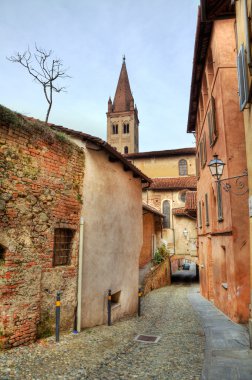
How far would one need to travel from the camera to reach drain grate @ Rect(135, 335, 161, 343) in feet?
24.7

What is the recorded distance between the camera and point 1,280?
5.73 meters

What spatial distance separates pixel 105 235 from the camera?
9.27 m

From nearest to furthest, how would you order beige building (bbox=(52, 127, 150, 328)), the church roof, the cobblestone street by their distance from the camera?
the cobblestone street
beige building (bbox=(52, 127, 150, 328))
the church roof

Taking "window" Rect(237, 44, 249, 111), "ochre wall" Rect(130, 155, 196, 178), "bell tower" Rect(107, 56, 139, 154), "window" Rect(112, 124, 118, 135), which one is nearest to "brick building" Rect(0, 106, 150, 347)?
"window" Rect(237, 44, 249, 111)

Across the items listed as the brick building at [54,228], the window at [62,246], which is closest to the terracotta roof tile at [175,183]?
the brick building at [54,228]

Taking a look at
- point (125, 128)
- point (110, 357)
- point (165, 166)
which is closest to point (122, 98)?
point (125, 128)

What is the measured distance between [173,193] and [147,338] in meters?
24.3

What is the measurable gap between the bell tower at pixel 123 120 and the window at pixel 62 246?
54166mm

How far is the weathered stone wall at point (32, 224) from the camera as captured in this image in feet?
19.3

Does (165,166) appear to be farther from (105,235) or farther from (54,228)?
(54,228)

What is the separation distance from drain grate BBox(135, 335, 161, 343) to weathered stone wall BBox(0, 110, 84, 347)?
5.90 feet

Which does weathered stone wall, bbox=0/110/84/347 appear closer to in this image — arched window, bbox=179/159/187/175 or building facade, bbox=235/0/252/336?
building facade, bbox=235/0/252/336

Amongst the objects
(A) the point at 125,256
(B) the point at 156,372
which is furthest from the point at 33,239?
(A) the point at 125,256

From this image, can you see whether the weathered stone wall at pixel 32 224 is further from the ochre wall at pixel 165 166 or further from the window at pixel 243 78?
the ochre wall at pixel 165 166
